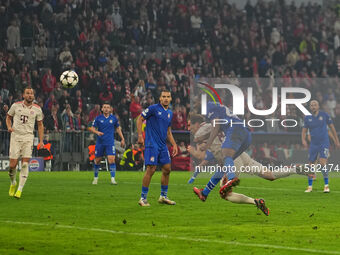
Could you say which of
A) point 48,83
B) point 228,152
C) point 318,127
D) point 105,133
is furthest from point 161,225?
point 48,83

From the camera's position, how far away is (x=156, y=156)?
551 inches

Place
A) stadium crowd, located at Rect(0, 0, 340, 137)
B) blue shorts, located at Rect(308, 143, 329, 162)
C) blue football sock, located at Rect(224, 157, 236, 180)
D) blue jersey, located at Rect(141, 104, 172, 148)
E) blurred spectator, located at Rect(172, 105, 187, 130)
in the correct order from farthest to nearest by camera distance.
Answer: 1. blurred spectator, located at Rect(172, 105, 187, 130)
2. stadium crowd, located at Rect(0, 0, 340, 137)
3. blue shorts, located at Rect(308, 143, 329, 162)
4. blue football sock, located at Rect(224, 157, 236, 180)
5. blue jersey, located at Rect(141, 104, 172, 148)

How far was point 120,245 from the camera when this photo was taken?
8750 mm

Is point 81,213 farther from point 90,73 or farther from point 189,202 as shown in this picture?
point 90,73

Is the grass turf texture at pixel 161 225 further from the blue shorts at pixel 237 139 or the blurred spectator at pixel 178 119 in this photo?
the blurred spectator at pixel 178 119

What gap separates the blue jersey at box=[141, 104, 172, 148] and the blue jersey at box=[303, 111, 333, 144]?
21.1ft

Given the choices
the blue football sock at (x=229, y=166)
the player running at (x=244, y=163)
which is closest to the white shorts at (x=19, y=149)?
the blue football sock at (x=229, y=166)

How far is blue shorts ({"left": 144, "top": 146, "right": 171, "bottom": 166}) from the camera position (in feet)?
45.8

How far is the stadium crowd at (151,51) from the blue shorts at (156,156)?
13.9 metres

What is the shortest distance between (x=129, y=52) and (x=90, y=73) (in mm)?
Answer: 4268

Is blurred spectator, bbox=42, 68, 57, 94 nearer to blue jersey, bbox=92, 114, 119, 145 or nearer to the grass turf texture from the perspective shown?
blue jersey, bbox=92, 114, 119, 145

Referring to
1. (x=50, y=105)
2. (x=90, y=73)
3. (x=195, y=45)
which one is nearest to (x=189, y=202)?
(x=50, y=105)

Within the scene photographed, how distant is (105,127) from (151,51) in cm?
1491

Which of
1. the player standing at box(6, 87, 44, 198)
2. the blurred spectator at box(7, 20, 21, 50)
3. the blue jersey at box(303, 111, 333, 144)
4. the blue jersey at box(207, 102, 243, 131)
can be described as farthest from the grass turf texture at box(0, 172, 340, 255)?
the blurred spectator at box(7, 20, 21, 50)
